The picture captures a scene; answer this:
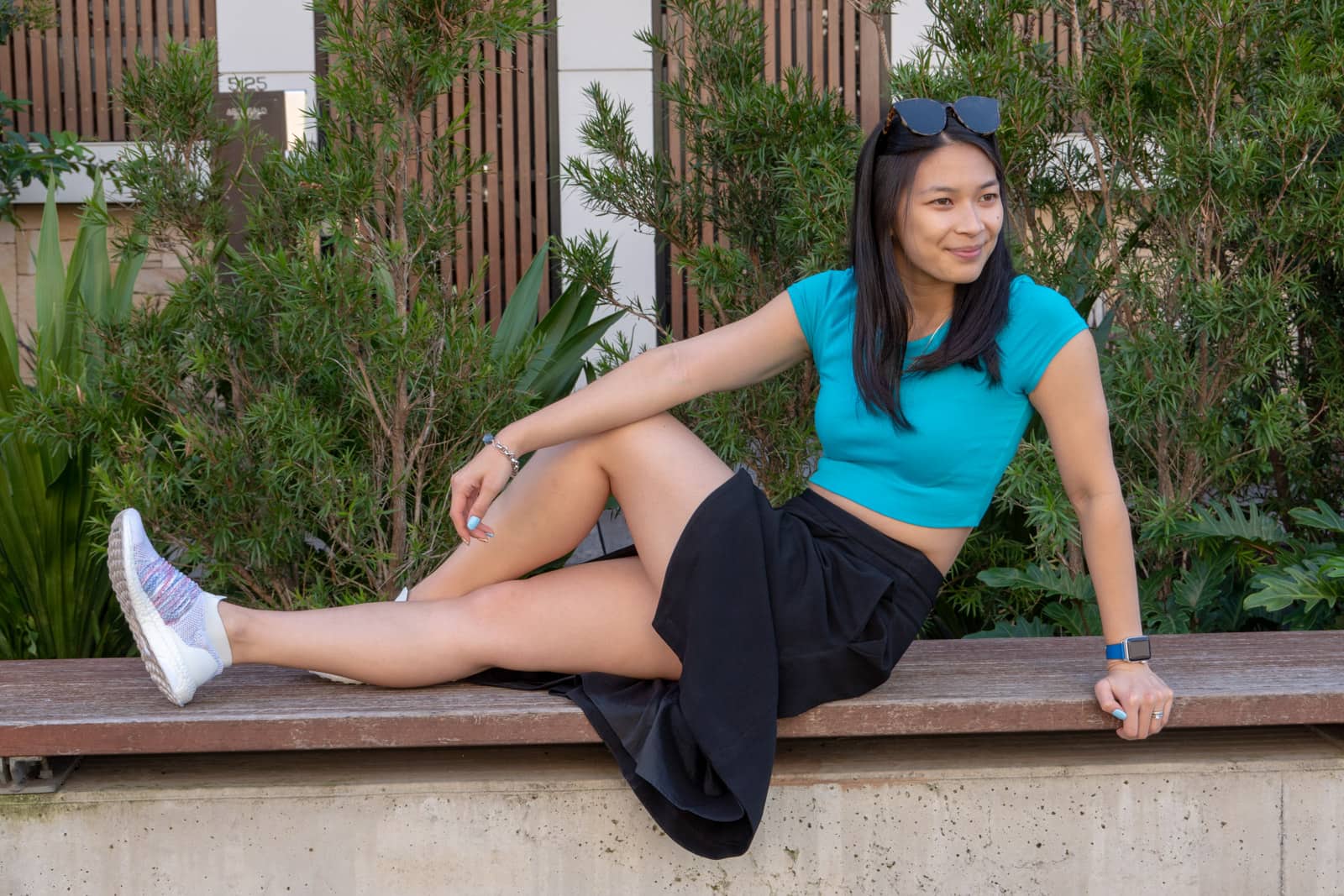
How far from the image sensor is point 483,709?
214 centimetres

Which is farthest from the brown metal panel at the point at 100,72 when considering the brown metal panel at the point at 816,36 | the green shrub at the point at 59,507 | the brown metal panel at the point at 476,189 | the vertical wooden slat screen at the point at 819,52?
the brown metal panel at the point at 816,36

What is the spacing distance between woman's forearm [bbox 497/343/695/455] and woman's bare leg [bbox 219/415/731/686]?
0.04 m

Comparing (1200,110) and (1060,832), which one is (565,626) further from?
(1200,110)

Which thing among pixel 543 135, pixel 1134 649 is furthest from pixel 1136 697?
pixel 543 135

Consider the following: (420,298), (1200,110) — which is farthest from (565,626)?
(1200,110)

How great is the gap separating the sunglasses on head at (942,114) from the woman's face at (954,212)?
38 mm

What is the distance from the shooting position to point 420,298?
279 centimetres

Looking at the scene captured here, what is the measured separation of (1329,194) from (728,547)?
1.83 m

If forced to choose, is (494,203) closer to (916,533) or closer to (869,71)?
(869,71)

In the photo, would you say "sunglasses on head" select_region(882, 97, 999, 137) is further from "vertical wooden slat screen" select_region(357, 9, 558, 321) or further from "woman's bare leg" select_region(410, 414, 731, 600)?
"vertical wooden slat screen" select_region(357, 9, 558, 321)

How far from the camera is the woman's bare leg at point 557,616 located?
2258 mm

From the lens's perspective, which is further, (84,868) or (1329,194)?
(1329,194)

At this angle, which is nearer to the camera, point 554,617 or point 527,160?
point 554,617

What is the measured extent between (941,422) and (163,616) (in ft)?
4.39
